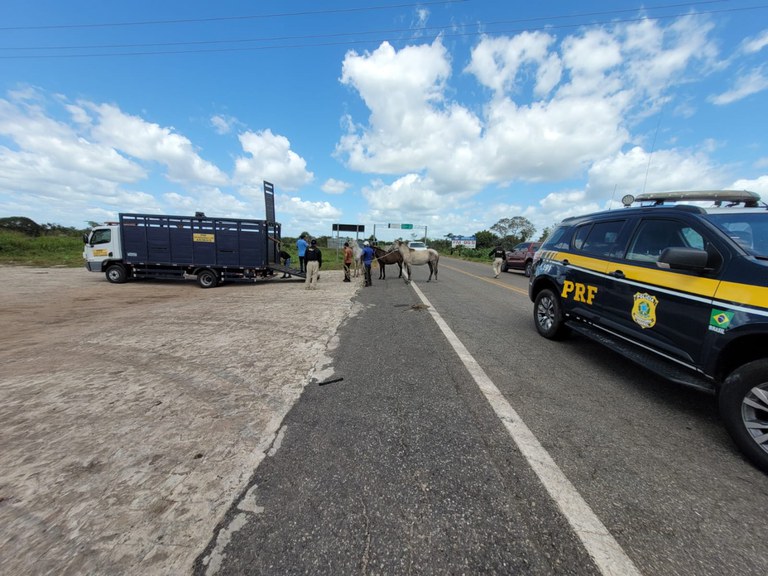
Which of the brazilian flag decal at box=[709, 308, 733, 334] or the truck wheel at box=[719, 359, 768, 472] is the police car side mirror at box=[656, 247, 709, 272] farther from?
the truck wheel at box=[719, 359, 768, 472]

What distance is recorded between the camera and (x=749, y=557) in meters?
1.72

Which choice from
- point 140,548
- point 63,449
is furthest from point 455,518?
point 63,449

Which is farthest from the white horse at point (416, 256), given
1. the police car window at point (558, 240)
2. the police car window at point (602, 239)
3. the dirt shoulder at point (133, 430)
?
the police car window at point (602, 239)

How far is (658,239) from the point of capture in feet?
12.4

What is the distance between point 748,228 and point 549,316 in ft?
9.36

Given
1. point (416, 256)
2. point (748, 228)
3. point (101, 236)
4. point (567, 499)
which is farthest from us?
point (416, 256)

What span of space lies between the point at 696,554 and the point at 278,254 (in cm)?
1528

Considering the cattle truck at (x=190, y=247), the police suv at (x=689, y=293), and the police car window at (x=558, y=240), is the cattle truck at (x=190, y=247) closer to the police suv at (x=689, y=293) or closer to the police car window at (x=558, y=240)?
the police car window at (x=558, y=240)

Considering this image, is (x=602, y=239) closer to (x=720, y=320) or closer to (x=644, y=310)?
(x=644, y=310)

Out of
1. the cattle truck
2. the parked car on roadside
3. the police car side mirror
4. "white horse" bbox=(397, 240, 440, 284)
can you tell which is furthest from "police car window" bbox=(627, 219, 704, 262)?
the parked car on roadside

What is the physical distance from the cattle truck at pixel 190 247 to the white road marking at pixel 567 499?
12310 mm

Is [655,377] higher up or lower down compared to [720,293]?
Answer: lower down

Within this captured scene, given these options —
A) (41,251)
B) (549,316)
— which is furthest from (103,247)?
(41,251)

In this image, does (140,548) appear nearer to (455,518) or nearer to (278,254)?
(455,518)
